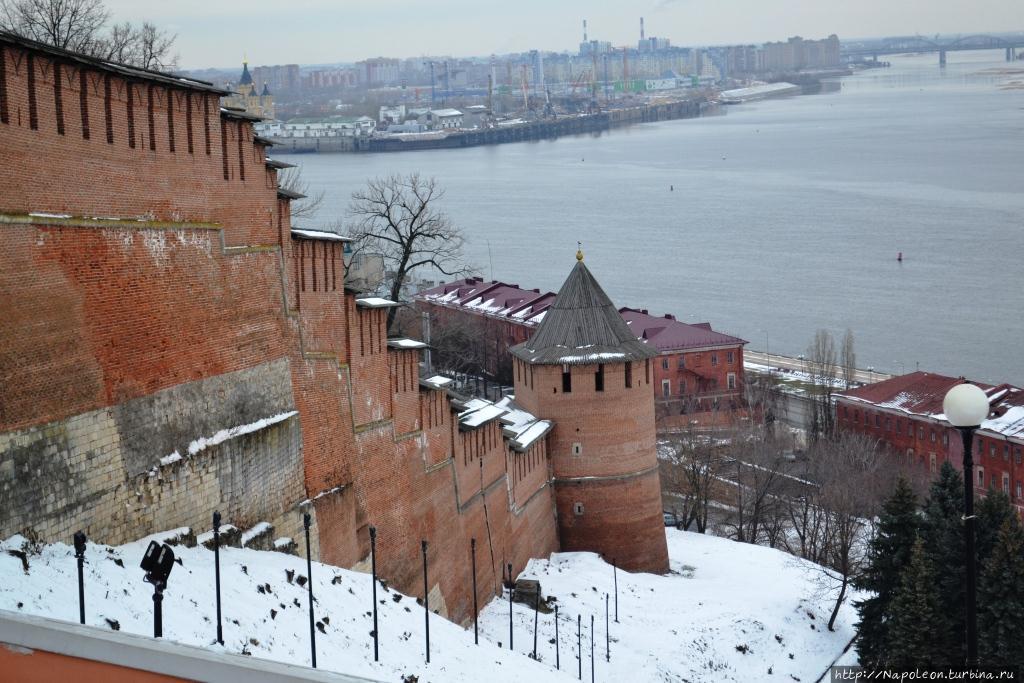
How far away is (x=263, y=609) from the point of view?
33.5ft

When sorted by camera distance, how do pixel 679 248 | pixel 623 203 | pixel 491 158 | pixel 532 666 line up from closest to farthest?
pixel 532 666, pixel 679 248, pixel 623 203, pixel 491 158

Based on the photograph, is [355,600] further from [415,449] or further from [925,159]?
[925,159]

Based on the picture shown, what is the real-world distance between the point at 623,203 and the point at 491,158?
49990mm

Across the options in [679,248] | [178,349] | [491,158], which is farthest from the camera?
[491,158]

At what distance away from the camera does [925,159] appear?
10725 centimetres

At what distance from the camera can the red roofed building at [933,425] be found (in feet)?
99.9

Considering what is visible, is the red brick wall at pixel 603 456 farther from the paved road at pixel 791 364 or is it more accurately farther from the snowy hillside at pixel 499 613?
the paved road at pixel 791 364

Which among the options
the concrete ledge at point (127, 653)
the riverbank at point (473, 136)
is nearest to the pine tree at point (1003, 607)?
the concrete ledge at point (127, 653)

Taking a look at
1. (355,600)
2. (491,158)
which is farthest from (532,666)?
(491,158)

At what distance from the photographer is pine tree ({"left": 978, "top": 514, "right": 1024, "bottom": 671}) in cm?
1472

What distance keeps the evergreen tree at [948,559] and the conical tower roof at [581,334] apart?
5.34 meters

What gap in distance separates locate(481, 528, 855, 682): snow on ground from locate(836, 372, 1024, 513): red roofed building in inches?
400

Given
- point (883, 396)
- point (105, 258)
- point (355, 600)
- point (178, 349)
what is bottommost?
point (883, 396)

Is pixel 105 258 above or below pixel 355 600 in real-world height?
above
